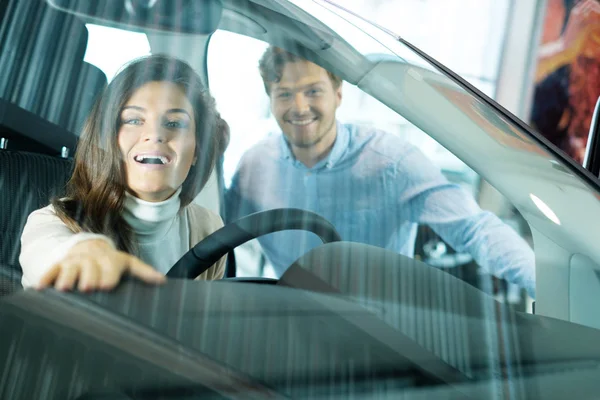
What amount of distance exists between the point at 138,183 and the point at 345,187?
0.24 m

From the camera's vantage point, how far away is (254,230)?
0.82 metres

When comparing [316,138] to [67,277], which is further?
[316,138]

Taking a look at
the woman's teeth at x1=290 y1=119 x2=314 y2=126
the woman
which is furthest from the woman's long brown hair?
the woman's teeth at x1=290 y1=119 x2=314 y2=126

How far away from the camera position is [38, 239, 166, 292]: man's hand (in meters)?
0.70

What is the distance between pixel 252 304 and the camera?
0.73m

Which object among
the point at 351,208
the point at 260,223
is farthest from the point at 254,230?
the point at 351,208

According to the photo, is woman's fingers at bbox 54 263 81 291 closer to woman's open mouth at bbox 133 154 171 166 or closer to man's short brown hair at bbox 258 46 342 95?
woman's open mouth at bbox 133 154 171 166

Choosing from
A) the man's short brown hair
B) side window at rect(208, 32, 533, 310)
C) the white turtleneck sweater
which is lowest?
the white turtleneck sweater

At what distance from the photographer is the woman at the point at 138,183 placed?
734 millimetres

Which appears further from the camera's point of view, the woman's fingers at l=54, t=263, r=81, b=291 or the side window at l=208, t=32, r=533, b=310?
the side window at l=208, t=32, r=533, b=310

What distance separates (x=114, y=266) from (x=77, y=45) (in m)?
0.30

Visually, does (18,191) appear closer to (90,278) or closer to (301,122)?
(90,278)

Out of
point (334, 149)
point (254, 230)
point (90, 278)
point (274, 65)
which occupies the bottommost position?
point (90, 278)

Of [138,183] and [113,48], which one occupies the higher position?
[113,48]
